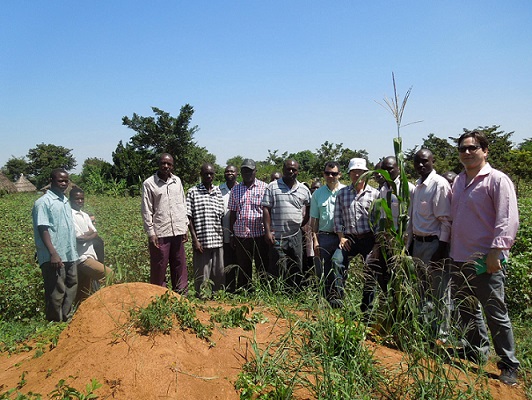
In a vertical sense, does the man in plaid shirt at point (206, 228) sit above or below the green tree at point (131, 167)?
below

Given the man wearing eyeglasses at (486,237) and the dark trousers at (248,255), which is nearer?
the man wearing eyeglasses at (486,237)

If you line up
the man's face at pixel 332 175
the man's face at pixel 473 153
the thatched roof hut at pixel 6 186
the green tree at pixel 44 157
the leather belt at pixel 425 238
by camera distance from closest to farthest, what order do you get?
the man's face at pixel 473 153
the leather belt at pixel 425 238
the man's face at pixel 332 175
the thatched roof hut at pixel 6 186
the green tree at pixel 44 157

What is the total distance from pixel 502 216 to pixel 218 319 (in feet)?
7.48

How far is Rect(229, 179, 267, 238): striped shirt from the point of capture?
16.7ft

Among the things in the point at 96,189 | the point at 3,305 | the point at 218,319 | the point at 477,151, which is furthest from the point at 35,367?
the point at 96,189

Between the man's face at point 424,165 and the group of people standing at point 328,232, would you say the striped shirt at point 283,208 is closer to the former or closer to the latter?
the group of people standing at point 328,232

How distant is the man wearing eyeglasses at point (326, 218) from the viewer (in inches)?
182

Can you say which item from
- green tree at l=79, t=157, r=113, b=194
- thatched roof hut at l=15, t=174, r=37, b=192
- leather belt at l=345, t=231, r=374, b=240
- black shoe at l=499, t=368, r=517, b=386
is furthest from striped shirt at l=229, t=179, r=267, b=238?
thatched roof hut at l=15, t=174, r=37, b=192

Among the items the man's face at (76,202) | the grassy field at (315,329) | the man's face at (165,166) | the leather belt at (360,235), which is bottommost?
the grassy field at (315,329)

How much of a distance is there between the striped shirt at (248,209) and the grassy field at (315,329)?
0.84m

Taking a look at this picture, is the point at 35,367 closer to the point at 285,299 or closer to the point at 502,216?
the point at 285,299

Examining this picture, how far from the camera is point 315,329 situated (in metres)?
2.82

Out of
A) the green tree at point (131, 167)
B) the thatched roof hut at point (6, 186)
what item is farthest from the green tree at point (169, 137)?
the thatched roof hut at point (6, 186)

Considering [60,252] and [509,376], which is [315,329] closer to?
[509,376]
